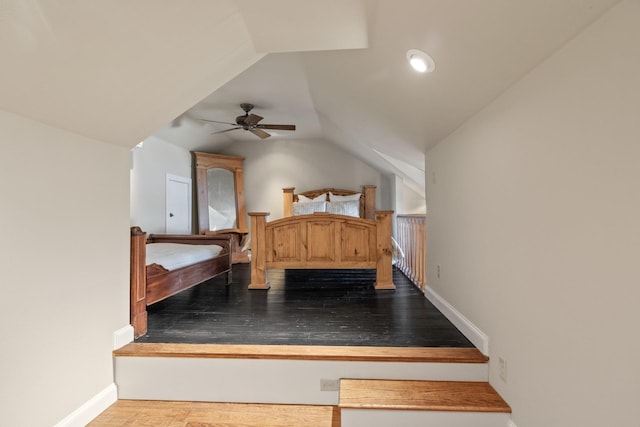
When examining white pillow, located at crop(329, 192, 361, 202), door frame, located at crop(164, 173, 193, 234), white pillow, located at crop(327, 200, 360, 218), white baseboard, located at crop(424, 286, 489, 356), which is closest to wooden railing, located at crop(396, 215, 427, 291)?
white baseboard, located at crop(424, 286, 489, 356)

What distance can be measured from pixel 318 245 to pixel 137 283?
1.91 meters

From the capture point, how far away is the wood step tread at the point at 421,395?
1625 mm

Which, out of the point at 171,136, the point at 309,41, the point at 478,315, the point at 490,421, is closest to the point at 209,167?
the point at 171,136

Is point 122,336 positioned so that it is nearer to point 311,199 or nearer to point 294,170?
point 311,199

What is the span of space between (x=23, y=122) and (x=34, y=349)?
1065 millimetres

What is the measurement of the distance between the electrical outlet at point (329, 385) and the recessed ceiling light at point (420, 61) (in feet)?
6.66

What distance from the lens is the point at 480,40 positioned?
1.41m

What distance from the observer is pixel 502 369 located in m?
1.66

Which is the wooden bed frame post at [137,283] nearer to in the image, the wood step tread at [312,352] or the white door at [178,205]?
the wood step tread at [312,352]

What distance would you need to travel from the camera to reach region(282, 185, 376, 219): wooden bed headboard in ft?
19.0

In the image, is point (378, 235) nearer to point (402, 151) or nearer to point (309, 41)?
→ point (402, 151)

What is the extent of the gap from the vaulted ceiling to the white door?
10.2ft

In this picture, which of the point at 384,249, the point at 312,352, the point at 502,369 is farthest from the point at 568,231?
the point at 384,249

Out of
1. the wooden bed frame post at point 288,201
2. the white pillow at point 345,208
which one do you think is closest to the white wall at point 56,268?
the white pillow at point 345,208
